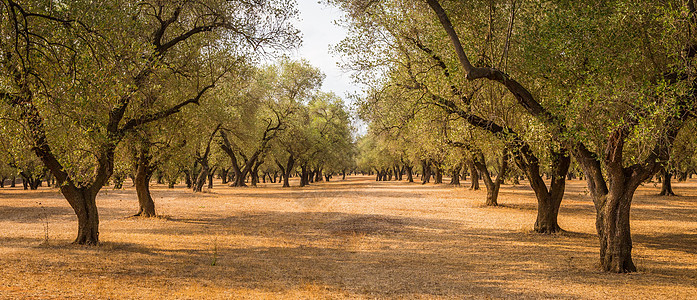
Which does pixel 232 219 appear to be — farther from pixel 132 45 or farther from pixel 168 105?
pixel 132 45

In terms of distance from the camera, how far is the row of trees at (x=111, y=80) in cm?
1030

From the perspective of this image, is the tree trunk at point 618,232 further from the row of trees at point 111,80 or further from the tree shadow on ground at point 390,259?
the row of trees at point 111,80

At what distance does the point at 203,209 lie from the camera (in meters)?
28.9

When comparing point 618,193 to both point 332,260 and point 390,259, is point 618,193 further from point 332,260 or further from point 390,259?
point 332,260

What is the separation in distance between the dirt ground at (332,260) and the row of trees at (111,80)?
241 centimetres

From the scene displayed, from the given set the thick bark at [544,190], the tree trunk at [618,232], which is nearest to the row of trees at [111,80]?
the thick bark at [544,190]

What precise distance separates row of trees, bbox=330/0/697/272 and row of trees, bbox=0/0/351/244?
4.38 metres

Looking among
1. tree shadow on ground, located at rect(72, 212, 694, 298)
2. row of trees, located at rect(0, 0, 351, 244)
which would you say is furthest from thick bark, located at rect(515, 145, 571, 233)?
row of trees, located at rect(0, 0, 351, 244)

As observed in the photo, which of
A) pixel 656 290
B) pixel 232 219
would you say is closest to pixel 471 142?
pixel 656 290

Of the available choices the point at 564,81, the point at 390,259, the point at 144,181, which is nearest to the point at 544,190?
the point at 564,81

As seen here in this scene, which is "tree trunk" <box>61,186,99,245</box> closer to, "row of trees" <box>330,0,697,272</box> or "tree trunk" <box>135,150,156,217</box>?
"tree trunk" <box>135,150,156,217</box>

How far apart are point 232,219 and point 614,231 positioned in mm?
17234

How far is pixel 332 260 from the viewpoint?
512 inches

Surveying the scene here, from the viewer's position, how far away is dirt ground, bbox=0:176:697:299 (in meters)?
9.59
